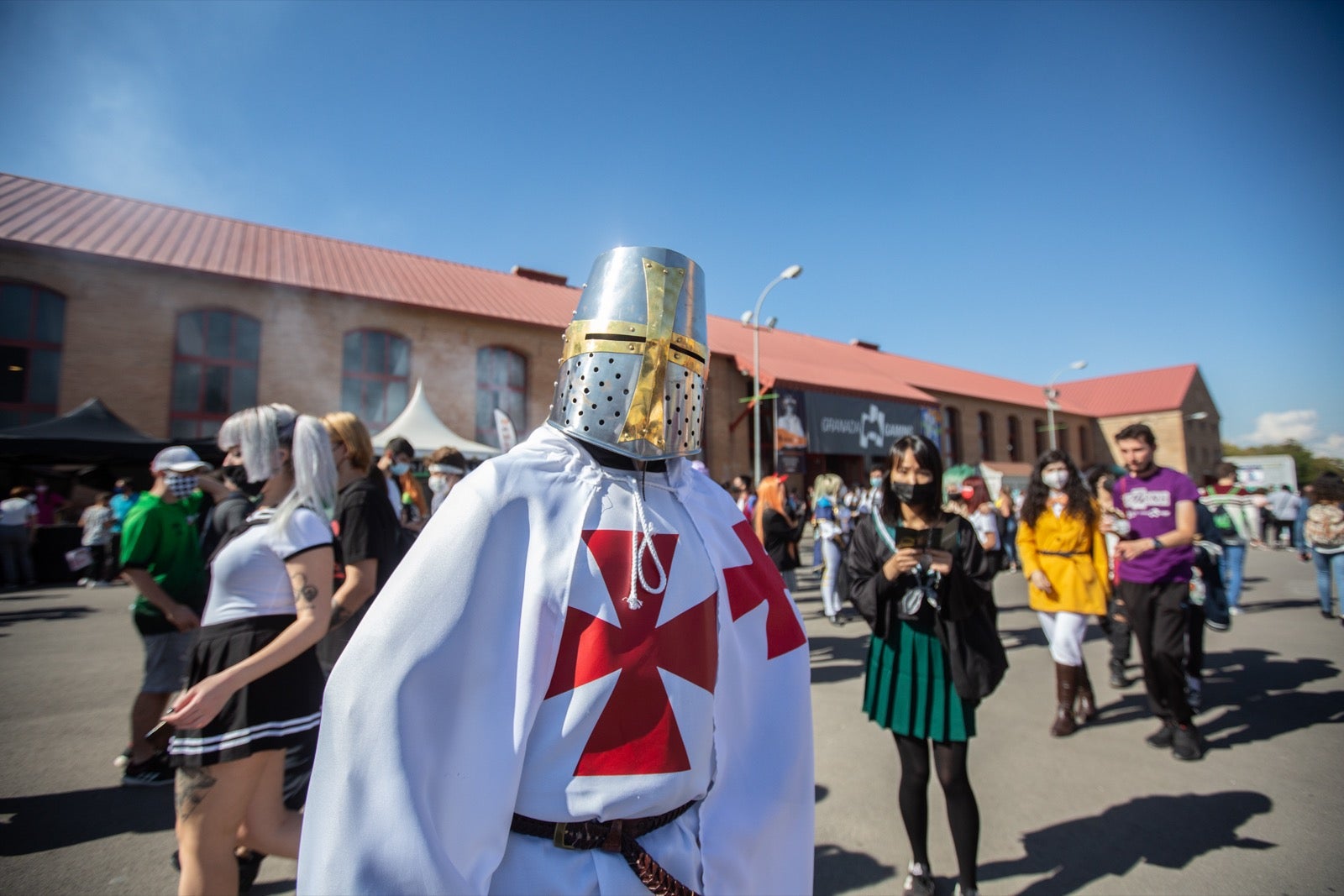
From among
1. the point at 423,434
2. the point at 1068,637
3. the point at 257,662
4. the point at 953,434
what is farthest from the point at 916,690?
the point at 953,434

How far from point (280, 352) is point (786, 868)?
17.4m

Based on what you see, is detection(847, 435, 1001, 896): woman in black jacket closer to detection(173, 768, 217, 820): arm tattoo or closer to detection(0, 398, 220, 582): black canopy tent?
detection(173, 768, 217, 820): arm tattoo

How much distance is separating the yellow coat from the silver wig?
4301mm

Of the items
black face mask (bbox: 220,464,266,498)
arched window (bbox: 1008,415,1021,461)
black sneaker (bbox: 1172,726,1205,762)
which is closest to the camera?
black face mask (bbox: 220,464,266,498)

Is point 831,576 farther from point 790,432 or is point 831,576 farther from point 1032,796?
point 790,432

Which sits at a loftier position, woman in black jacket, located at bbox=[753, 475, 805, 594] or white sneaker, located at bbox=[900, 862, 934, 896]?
woman in black jacket, located at bbox=[753, 475, 805, 594]

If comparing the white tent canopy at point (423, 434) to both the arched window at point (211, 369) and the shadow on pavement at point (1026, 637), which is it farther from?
the shadow on pavement at point (1026, 637)

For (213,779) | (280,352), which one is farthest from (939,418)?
(213,779)

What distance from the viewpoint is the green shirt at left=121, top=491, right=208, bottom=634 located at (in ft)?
10.9

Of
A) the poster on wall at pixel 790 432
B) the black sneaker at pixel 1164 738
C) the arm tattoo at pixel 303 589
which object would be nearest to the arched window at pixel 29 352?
the arm tattoo at pixel 303 589

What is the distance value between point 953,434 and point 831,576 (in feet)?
85.5

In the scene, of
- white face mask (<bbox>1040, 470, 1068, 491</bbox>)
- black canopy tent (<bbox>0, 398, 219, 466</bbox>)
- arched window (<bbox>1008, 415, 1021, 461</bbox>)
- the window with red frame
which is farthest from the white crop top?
arched window (<bbox>1008, 415, 1021, 461</bbox>)

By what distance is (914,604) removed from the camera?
8.77ft

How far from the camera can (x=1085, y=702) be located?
4609 millimetres
